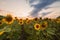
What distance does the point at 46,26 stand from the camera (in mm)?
1802

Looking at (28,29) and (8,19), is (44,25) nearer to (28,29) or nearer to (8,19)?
(28,29)

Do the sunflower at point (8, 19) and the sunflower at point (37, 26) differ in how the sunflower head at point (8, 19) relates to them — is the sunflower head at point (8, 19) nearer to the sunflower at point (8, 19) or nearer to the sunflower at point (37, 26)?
the sunflower at point (8, 19)

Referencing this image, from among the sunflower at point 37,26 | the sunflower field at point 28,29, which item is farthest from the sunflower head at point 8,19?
the sunflower at point 37,26

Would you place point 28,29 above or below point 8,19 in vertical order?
below

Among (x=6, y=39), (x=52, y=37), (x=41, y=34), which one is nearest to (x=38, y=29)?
(x=41, y=34)

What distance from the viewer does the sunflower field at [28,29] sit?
1689 millimetres

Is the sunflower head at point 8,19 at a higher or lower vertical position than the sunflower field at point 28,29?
higher

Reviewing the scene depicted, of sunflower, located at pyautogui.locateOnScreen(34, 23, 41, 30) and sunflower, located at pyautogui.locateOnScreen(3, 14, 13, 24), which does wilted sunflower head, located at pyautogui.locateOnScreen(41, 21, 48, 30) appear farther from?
sunflower, located at pyautogui.locateOnScreen(3, 14, 13, 24)

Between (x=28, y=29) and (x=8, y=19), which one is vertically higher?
(x=8, y=19)

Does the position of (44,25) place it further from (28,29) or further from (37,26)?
(28,29)

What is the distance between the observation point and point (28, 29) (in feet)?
5.77

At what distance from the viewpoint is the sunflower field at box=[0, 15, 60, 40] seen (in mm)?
1689

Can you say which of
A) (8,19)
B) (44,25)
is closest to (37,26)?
(44,25)

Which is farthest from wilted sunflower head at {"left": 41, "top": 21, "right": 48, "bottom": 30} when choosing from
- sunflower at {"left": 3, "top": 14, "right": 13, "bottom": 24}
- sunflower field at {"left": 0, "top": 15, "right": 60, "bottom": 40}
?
sunflower at {"left": 3, "top": 14, "right": 13, "bottom": 24}
